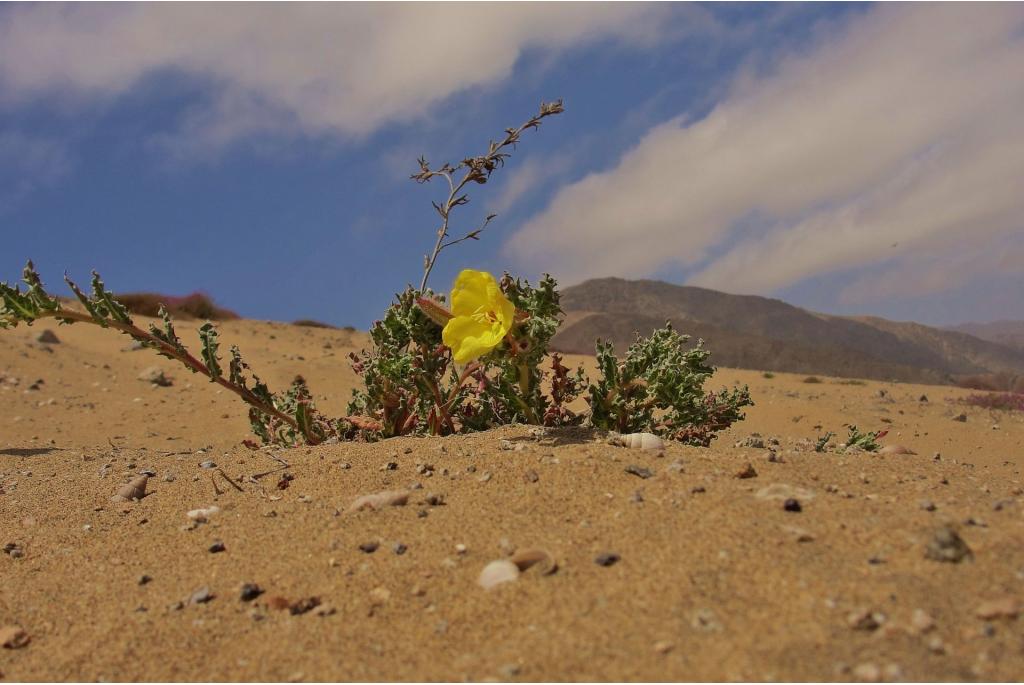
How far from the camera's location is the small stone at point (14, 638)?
2094mm

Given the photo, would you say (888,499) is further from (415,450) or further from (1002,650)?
(415,450)

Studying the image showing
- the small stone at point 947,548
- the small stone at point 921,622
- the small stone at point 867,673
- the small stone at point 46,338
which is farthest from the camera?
the small stone at point 46,338

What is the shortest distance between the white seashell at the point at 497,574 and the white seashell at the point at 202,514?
1.27 meters

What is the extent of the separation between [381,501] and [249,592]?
586mm

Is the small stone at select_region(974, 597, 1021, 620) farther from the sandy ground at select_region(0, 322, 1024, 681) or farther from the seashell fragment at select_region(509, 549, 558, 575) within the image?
the seashell fragment at select_region(509, 549, 558, 575)

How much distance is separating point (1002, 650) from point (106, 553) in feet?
8.52

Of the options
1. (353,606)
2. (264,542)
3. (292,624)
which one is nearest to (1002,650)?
(353,606)

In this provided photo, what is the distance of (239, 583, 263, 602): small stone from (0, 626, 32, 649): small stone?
589 millimetres

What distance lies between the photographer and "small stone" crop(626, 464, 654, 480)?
2.54 meters

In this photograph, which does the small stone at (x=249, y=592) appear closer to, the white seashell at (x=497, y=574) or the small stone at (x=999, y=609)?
the white seashell at (x=497, y=574)

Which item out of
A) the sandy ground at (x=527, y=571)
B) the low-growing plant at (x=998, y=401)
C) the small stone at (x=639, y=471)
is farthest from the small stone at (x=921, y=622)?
the low-growing plant at (x=998, y=401)

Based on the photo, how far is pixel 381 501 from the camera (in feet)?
8.56

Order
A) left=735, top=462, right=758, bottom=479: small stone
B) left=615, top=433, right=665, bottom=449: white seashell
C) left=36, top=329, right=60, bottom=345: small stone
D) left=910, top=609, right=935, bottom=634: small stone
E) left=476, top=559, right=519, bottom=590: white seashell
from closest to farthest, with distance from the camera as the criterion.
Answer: left=910, top=609, right=935, bottom=634: small stone
left=476, top=559, right=519, bottom=590: white seashell
left=735, top=462, right=758, bottom=479: small stone
left=615, top=433, right=665, bottom=449: white seashell
left=36, top=329, right=60, bottom=345: small stone

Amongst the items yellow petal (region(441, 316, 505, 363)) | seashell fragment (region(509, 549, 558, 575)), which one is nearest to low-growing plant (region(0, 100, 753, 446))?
yellow petal (region(441, 316, 505, 363))
